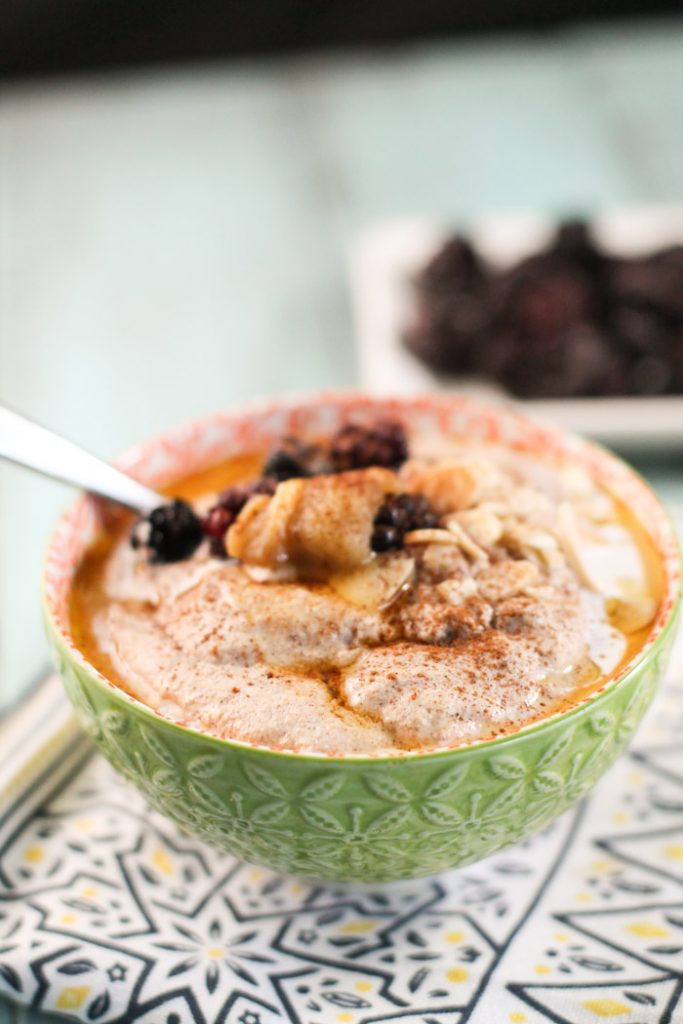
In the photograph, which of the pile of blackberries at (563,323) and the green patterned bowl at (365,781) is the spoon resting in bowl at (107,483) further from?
the pile of blackberries at (563,323)

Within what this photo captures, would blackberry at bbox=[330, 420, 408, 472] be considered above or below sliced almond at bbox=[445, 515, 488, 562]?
above

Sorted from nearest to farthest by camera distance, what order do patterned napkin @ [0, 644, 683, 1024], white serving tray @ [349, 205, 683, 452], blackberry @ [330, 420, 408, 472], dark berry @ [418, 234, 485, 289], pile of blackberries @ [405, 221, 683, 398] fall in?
1. patterned napkin @ [0, 644, 683, 1024]
2. blackberry @ [330, 420, 408, 472]
3. white serving tray @ [349, 205, 683, 452]
4. pile of blackberries @ [405, 221, 683, 398]
5. dark berry @ [418, 234, 485, 289]

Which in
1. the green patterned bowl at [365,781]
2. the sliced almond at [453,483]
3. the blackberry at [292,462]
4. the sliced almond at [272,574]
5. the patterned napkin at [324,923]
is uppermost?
the blackberry at [292,462]

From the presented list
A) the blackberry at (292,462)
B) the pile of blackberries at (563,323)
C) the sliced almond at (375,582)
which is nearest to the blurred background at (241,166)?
the pile of blackberries at (563,323)

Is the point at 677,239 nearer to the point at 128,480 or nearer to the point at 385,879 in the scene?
the point at 128,480

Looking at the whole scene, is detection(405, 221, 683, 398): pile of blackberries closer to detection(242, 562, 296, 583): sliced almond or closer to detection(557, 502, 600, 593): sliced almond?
detection(557, 502, 600, 593): sliced almond

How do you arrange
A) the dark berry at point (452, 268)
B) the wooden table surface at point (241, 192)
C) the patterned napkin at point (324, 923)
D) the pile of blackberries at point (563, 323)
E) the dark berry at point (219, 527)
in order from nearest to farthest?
the patterned napkin at point (324, 923), the dark berry at point (219, 527), the pile of blackberries at point (563, 323), the wooden table surface at point (241, 192), the dark berry at point (452, 268)

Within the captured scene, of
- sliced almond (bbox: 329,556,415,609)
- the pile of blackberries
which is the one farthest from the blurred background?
sliced almond (bbox: 329,556,415,609)

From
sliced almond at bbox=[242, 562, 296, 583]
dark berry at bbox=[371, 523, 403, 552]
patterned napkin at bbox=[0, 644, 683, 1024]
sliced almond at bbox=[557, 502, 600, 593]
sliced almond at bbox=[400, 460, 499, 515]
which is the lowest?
patterned napkin at bbox=[0, 644, 683, 1024]

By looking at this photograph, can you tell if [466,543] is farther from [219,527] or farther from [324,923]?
[324,923]
